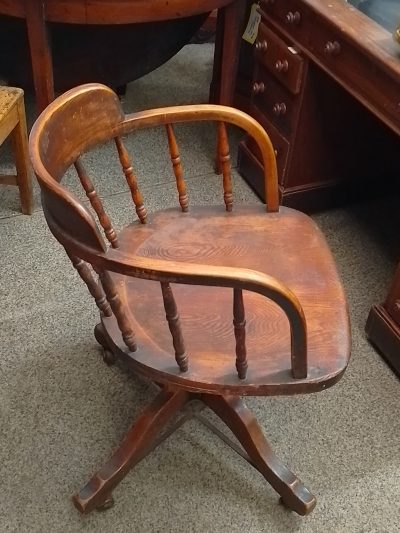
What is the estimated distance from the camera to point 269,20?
189 centimetres

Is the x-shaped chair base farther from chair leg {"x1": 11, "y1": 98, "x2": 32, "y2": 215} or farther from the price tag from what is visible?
the price tag

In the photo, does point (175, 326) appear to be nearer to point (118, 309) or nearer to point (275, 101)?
point (118, 309)

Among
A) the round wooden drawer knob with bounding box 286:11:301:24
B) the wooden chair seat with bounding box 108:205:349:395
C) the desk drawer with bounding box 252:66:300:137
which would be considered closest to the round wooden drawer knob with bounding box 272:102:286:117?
the desk drawer with bounding box 252:66:300:137

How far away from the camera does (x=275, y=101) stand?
200 cm

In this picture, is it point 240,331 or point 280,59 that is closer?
point 240,331

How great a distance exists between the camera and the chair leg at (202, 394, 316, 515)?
4.41 ft

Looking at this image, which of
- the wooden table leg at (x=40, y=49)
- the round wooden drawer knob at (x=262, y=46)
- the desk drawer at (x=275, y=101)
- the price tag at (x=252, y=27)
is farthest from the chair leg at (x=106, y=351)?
the price tag at (x=252, y=27)

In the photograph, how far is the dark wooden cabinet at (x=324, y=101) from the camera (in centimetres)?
152

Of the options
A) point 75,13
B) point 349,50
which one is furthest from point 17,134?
point 349,50

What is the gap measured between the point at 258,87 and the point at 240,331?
1232mm

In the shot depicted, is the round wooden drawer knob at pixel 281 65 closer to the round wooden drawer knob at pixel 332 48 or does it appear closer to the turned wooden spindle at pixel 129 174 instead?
the round wooden drawer knob at pixel 332 48

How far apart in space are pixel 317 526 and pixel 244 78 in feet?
5.54

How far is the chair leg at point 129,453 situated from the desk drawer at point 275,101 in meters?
0.96

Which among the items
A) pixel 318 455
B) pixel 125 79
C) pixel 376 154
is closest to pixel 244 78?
pixel 125 79
